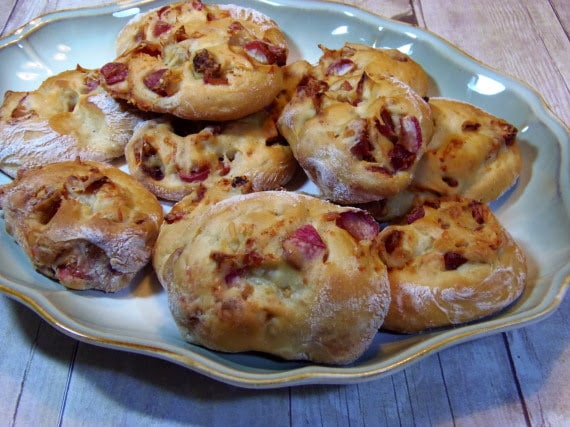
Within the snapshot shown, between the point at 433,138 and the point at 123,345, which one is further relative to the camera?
the point at 433,138

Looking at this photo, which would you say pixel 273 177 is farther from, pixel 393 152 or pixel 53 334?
pixel 53 334

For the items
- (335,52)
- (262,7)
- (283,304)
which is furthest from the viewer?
(262,7)

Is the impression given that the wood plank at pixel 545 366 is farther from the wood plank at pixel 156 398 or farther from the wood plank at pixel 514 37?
the wood plank at pixel 514 37

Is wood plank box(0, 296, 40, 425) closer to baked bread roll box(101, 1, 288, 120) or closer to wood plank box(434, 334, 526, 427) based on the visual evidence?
baked bread roll box(101, 1, 288, 120)

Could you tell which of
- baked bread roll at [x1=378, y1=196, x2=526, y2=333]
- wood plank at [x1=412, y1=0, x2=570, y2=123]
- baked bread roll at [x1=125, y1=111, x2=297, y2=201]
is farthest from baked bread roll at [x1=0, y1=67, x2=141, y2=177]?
wood plank at [x1=412, y1=0, x2=570, y2=123]

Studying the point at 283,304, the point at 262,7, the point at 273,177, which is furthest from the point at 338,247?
the point at 262,7

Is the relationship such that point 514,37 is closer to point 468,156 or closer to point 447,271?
point 468,156
